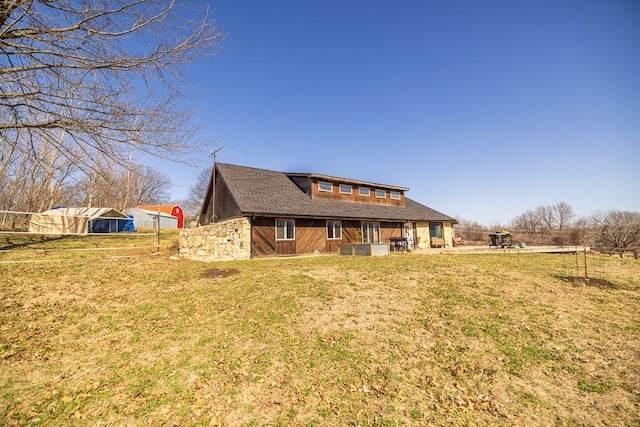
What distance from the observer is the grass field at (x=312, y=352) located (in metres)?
4.17

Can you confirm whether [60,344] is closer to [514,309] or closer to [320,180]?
[514,309]

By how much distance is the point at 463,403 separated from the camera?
4.37 meters

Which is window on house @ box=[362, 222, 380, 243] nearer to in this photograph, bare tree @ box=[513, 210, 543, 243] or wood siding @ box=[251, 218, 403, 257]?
wood siding @ box=[251, 218, 403, 257]

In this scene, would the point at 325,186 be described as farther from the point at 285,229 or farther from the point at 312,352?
the point at 312,352

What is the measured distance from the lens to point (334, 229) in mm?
20812

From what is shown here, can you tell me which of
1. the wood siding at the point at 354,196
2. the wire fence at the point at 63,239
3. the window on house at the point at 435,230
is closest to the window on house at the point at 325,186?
the wood siding at the point at 354,196

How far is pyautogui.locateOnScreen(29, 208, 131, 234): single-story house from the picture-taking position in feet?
65.2

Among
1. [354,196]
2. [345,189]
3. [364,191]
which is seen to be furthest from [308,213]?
[364,191]

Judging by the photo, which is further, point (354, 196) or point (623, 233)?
point (623, 233)

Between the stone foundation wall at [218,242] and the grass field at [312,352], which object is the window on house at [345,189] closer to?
the stone foundation wall at [218,242]

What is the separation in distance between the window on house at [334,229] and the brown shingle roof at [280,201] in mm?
774

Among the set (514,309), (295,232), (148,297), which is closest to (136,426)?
(148,297)

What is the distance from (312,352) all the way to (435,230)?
26.4 metres

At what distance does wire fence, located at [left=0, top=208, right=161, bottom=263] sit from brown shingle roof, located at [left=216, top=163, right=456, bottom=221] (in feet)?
18.5
